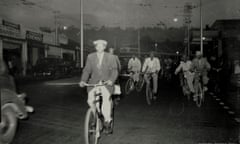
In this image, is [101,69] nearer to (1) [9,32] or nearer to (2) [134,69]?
(2) [134,69]

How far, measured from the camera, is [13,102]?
5.46m

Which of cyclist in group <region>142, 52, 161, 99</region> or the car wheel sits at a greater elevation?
cyclist in group <region>142, 52, 161, 99</region>

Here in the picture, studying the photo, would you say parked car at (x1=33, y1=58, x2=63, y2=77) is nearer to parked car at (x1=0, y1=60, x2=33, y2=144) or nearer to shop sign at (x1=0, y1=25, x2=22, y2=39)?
shop sign at (x1=0, y1=25, x2=22, y2=39)

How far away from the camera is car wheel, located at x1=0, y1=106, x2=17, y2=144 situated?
5.23 m

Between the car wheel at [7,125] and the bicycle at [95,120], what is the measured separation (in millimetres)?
1414

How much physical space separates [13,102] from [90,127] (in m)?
1.49

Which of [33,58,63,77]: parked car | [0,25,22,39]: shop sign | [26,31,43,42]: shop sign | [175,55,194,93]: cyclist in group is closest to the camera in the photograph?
[175,55,194,93]: cyclist in group

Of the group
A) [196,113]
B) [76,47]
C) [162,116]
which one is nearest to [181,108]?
[196,113]

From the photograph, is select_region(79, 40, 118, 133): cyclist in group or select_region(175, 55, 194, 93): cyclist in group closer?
select_region(79, 40, 118, 133): cyclist in group

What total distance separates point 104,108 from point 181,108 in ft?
15.9

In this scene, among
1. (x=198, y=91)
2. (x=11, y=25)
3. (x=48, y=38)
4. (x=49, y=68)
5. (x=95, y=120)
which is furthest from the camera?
(x=48, y=38)

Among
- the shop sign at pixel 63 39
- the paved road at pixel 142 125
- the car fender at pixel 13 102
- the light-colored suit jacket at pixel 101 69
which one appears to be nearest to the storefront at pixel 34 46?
the shop sign at pixel 63 39

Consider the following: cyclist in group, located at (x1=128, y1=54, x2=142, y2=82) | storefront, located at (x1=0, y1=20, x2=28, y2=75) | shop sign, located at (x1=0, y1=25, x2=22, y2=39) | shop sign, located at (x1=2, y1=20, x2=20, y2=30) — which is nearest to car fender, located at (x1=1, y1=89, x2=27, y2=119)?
cyclist in group, located at (x1=128, y1=54, x2=142, y2=82)

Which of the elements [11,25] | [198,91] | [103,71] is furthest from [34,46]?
[103,71]
